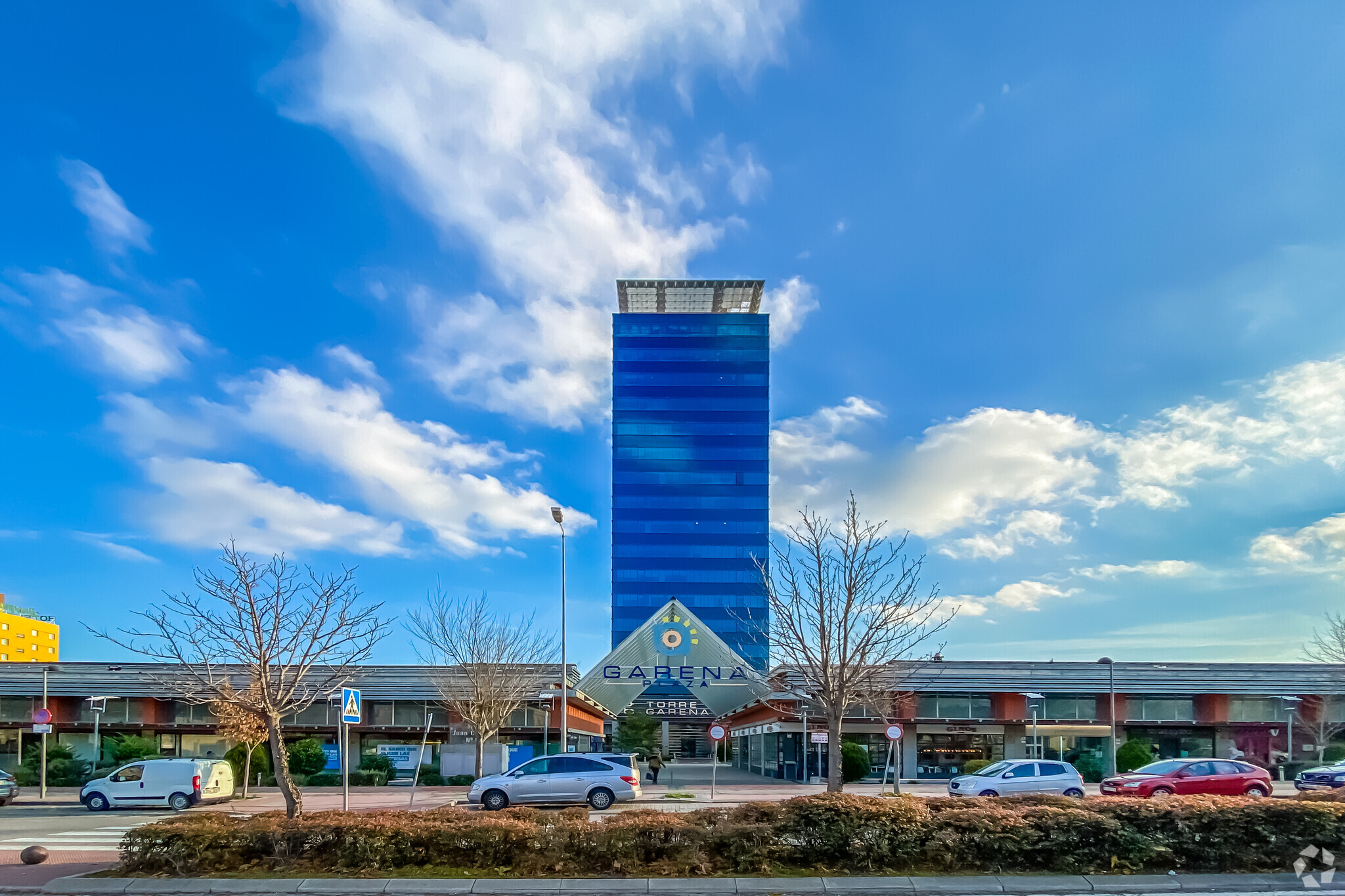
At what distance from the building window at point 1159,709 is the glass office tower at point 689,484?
6972 cm

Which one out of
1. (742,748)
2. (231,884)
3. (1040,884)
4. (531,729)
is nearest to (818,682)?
(1040,884)

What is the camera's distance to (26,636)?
152 m

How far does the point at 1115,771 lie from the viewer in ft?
133

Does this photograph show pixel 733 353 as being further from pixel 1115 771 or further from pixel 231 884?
pixel 231 884

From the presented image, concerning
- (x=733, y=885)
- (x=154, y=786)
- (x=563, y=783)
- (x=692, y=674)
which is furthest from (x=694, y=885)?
(x=692, y=674)

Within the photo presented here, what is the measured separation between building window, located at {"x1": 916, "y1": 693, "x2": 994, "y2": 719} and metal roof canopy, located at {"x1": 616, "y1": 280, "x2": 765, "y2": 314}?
82.0 meters

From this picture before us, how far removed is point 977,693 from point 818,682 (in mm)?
28354

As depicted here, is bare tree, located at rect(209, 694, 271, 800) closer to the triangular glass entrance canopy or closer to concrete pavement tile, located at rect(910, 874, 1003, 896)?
the triangular glass entrance canopy

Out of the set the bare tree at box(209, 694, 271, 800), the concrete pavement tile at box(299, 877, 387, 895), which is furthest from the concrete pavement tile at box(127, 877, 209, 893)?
the bare tree at box(209, 694, 271, 800)

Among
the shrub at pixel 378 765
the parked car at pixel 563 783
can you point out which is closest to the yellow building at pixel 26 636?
the shrub at pixel 378 765

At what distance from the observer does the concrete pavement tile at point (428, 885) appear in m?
12.2

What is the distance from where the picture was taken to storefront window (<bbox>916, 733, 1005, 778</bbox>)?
44.1 meters

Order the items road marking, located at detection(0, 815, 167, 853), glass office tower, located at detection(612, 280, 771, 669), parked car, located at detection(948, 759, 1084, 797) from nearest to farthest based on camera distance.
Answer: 1. road marking, located at detection(0, 815, 167, 853)
2. parked car, located at detection(948, 759, 1084, 797)
3. glass office tower, located at detection(612, 280, 771, 669)

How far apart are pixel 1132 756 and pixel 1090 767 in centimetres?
212
